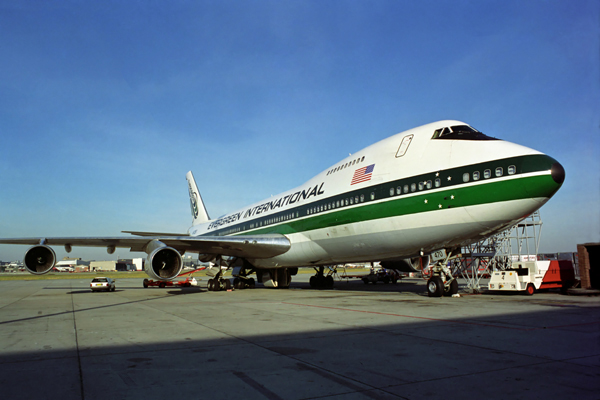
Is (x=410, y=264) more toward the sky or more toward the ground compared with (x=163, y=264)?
more toward the ground

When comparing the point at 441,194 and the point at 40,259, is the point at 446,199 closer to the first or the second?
the point at 441,194

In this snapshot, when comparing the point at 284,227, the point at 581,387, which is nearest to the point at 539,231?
the point at 284,227

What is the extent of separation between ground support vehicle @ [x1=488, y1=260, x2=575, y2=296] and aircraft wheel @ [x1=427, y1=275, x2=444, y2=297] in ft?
13.3

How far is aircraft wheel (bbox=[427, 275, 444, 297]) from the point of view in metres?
14.7

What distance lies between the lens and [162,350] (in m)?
6.48

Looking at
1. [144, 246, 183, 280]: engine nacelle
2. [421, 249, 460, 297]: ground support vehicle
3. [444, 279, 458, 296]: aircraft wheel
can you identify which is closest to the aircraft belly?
[421, 249, 460, 297]: ground support vehicle

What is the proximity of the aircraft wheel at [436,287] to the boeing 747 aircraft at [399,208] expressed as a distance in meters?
0.04

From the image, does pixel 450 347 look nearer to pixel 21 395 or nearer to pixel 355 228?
pixel 21 395

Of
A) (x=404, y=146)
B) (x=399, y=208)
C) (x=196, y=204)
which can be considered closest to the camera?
(x=399, y=208)

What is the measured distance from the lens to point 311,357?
230 inches

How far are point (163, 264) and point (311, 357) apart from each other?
1297cm

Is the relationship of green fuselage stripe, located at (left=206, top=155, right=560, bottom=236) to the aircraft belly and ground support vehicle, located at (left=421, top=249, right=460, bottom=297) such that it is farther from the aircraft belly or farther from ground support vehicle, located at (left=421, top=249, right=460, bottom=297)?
ground support vehicle, located at (left=421, top=249, right=460, bottom=297)

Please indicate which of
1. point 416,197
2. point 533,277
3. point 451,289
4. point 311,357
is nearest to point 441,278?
point 451,289

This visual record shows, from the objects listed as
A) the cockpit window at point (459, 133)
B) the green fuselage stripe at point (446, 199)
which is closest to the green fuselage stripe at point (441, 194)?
the green fuselage stripe at point (446, 199)
